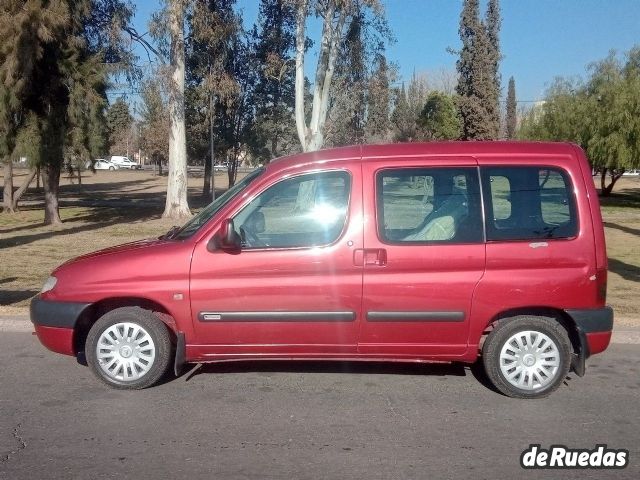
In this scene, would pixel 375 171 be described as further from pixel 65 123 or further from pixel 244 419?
pixel 65 123

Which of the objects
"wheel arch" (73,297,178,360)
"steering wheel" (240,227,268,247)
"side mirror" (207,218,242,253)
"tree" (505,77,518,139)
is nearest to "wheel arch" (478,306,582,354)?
"steering wheel" (240,227,268,247)

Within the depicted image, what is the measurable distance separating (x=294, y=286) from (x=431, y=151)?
157 cm

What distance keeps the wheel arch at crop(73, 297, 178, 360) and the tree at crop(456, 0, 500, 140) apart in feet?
145

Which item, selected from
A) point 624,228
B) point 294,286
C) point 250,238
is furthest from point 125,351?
point 624,228

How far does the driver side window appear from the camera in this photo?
571cm

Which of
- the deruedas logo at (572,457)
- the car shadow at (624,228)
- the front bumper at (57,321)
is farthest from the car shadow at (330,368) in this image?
the car shadow at (624,228)

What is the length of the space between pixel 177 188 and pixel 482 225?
20246 mm

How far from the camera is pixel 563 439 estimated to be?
494 centimetres

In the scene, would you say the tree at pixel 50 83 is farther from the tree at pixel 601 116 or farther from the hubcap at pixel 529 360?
the tree at pixel 601 116

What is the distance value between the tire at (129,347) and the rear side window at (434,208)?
2.00 m

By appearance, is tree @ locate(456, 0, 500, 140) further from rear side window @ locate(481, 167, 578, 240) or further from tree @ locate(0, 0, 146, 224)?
rear side window @ locate(481, 167, 578, 240)

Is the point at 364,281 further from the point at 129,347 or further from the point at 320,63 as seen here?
the point at 320,63

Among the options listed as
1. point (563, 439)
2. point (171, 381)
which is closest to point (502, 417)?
point (563, 439)

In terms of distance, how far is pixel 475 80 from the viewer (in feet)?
159
